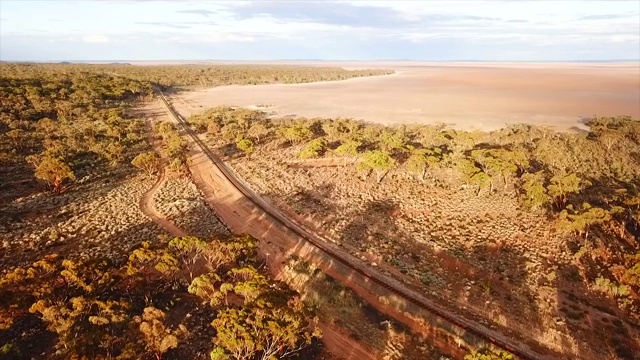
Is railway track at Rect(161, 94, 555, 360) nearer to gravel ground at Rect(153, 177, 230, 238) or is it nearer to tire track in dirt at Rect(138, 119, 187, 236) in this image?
gravel ground at Rect(153, 177, 230, 238)

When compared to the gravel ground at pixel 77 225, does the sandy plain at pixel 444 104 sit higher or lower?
higher

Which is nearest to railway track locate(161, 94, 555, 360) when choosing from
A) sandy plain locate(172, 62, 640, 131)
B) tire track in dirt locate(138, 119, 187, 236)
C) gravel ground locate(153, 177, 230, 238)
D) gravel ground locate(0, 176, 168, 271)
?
gravel ground locate(153, 177, 230, 238)

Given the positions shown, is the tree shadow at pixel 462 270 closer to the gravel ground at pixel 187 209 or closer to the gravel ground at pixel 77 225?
the gravel ground at pixel 187 209

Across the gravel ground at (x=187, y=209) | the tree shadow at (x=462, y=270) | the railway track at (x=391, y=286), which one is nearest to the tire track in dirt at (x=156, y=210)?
the gravel ground at (x=187, y=209)

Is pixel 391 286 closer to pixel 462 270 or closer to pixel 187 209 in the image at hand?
pixel 462 270

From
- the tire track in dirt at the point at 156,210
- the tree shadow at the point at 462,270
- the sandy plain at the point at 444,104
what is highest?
the sandy plain at the point at 444,104

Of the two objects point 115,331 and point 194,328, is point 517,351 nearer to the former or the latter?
point 194,328

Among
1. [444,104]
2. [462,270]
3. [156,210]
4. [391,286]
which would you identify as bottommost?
[462,270]

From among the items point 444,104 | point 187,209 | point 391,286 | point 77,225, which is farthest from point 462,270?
point 444,104

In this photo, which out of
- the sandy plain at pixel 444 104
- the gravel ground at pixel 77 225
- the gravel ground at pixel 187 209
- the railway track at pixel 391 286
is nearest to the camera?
the railway track at pixel 391 286

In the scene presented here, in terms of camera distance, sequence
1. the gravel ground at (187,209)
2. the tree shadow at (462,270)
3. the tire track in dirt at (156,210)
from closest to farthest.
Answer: the tree shadow at (462,270), the tire track in dirt at (156,210), the gravel ground at (187,209)

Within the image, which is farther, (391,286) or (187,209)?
(187,209)
